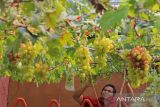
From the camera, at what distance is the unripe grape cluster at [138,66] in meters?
1.84

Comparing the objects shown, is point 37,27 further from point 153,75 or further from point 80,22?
point 153,75

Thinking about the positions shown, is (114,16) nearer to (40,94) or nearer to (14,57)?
(14,57)

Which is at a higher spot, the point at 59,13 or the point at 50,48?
the point at 59,13

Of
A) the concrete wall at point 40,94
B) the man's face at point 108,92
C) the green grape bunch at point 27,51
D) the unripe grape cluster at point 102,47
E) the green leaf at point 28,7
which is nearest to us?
the green leaf at point 28,7

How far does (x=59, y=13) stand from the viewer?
1.54 m

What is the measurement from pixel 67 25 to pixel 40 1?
0.47 meters

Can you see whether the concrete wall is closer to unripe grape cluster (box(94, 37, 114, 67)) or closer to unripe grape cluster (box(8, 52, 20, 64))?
unripe grape cluster (box(94, 37, 114, 67))

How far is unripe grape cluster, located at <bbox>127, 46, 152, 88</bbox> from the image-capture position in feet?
6.03

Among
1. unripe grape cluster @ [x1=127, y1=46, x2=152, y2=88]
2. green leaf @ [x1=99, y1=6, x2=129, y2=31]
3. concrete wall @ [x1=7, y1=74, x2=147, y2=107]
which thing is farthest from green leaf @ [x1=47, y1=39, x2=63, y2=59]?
concrete wall @ [x1=7, y1=74, x2=147, y2=107]

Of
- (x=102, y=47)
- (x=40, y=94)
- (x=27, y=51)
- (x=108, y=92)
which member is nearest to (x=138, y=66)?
(x=102, y=47)

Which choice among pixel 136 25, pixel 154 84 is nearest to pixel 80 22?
pixel 136 25

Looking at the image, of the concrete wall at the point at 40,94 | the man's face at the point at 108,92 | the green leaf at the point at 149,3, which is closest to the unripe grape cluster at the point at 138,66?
the green leaf at the point at 149,3

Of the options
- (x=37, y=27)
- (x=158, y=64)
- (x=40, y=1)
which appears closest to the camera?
(x=40, y=1)

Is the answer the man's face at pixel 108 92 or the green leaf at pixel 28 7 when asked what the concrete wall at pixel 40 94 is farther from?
the green leaf at pixel 28 7
